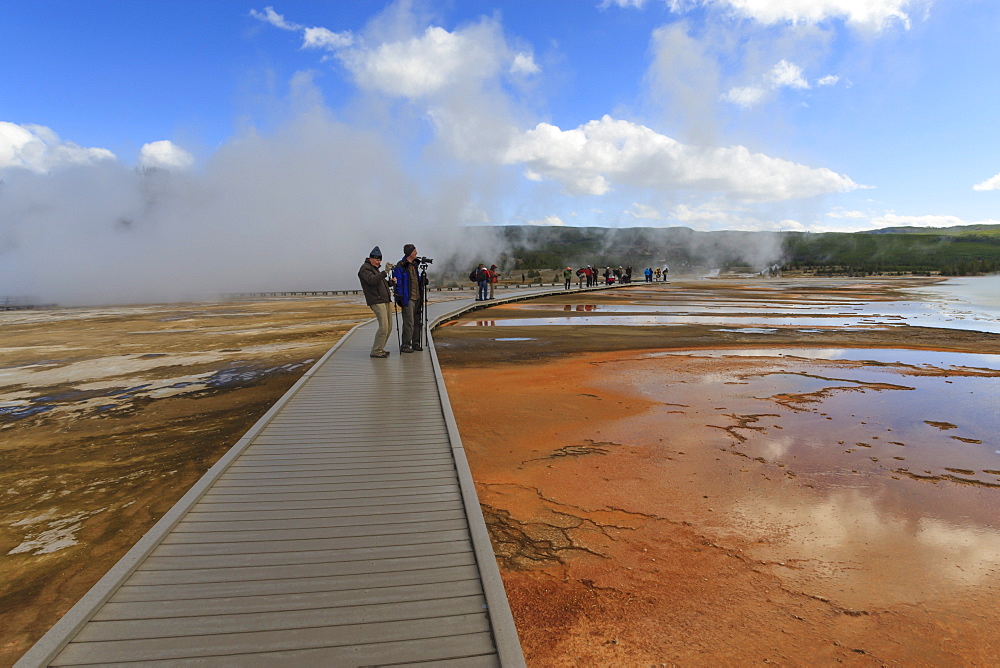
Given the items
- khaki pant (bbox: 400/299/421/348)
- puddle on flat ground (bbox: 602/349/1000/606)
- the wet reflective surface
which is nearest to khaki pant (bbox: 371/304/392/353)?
khaki pant (bbox: 400/299/421/348)

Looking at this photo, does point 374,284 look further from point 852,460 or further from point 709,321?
point 709,321

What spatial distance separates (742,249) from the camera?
104625mm

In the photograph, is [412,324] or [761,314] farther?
[761,314]

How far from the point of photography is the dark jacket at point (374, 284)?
25.8ft

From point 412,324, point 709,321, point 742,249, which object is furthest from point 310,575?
point 742,249

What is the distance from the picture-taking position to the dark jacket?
7871 millimetres

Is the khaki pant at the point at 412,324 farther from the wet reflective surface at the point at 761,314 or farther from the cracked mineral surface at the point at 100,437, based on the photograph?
the wet reflective surface at the point at 761,314

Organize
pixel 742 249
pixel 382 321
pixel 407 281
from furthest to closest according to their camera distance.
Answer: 1. pixel 742 249
2. pixel 382 321
3. pixel 407 281

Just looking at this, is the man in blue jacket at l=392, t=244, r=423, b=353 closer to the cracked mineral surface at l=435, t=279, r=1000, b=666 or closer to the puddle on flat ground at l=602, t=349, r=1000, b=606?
the cracked mineral surface at l=435, t=279, r=1000, b=666

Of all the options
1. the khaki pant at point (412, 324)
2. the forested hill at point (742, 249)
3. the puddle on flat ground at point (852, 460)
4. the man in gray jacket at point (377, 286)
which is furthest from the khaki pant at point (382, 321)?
the forested hill at point (742, 249)

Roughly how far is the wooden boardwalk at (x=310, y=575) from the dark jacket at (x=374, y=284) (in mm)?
3632

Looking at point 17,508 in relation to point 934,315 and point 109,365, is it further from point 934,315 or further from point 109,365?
point 934,315

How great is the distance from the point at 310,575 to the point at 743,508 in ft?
10.8

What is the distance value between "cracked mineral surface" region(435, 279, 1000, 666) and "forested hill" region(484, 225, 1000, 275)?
2477 inches
